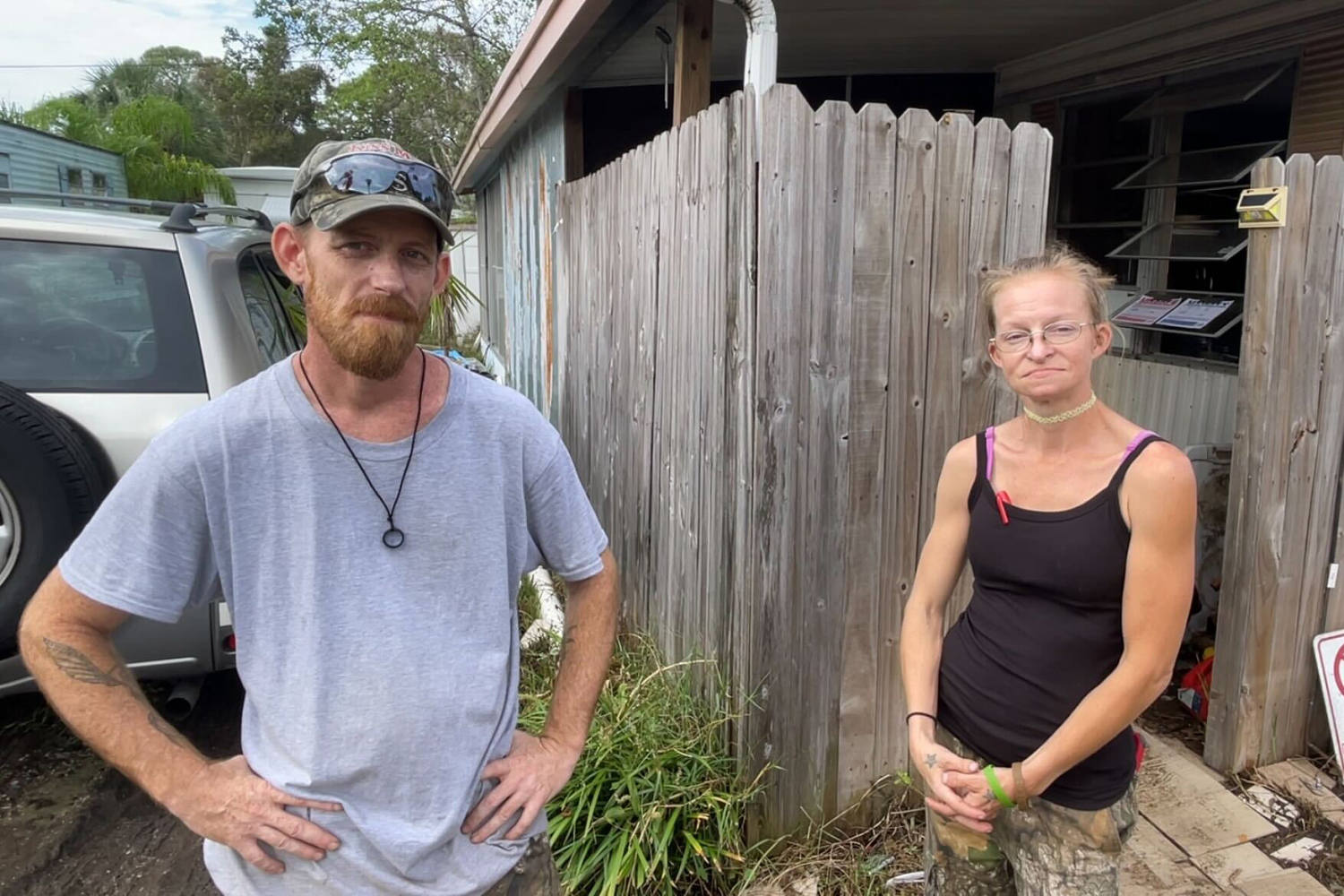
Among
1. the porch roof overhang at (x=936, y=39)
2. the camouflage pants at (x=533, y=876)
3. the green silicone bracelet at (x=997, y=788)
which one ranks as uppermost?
the porch roof overhang at (x=936, y=39)

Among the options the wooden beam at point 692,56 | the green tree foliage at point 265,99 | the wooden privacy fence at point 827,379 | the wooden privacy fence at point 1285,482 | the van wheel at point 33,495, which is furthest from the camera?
the green tree foliage at point 265,99

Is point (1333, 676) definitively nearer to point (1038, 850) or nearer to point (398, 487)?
point (1038, 850)

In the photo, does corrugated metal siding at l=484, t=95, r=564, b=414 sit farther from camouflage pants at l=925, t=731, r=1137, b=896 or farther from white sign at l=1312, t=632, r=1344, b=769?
camouflage pants at l=925, t=731, r=1137, b=896

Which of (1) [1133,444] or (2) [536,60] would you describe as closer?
(1) [1133,444]

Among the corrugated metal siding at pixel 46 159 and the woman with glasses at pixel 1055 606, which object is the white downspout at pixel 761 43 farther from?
the corrugated metal siding at pixel 46 159

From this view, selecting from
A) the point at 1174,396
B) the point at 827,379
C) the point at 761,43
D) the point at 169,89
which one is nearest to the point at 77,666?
the point at 827,379

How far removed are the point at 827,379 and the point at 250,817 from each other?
1830 mm

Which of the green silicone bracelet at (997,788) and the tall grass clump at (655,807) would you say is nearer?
the green silicone bracelet at (997,788)

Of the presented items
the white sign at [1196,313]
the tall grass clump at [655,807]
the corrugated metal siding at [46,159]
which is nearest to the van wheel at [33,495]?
the tall grass clump at [655,807]

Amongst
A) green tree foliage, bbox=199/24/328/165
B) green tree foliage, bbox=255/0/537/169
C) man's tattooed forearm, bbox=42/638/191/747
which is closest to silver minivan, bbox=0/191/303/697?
man's tattooed forearm, bbox=42/638/191/747

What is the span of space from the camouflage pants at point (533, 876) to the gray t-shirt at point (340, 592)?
0.29 ft

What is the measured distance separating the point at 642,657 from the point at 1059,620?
225cm

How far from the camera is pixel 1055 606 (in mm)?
1718

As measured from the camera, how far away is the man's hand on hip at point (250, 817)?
1417 mm
